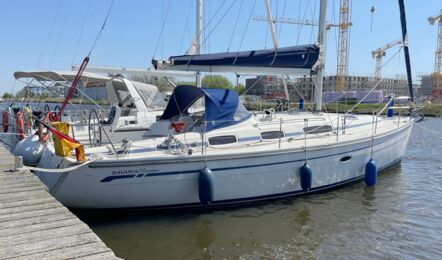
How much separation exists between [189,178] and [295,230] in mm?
2303

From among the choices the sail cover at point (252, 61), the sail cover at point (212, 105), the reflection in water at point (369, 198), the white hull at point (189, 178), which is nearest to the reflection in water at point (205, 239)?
the white hull at point (189, 178)

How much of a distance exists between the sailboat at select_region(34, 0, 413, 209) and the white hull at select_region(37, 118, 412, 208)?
0.7 inches

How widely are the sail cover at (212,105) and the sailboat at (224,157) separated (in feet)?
0.08

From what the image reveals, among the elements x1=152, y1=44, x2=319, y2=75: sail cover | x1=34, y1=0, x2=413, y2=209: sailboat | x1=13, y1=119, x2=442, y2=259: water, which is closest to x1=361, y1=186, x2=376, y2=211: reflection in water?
x1=13, y1=119, x2=442, y2=259: water

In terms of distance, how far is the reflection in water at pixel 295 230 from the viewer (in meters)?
6.40

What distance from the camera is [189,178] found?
7539 mm

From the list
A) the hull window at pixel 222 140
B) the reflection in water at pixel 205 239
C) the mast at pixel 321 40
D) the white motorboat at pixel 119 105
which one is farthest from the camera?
the white motorboat at pixel 119 105

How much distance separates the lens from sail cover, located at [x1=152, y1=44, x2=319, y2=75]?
9508 millimetres

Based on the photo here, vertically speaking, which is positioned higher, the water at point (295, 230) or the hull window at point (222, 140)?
the hull window at point (222, 140)

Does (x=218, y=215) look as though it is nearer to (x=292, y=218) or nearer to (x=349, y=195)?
(x=292, y=218)

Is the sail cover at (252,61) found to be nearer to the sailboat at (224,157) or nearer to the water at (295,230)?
the sailboat at (224,157)

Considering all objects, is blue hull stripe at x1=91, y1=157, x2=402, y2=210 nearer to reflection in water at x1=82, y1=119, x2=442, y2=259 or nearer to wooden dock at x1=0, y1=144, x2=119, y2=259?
reflection in water at x1=82, y1=119, x2=442, y2=259

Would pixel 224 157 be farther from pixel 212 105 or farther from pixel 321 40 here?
pixel 321 40

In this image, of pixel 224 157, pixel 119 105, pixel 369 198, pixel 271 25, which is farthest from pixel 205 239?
pixel 119 105
